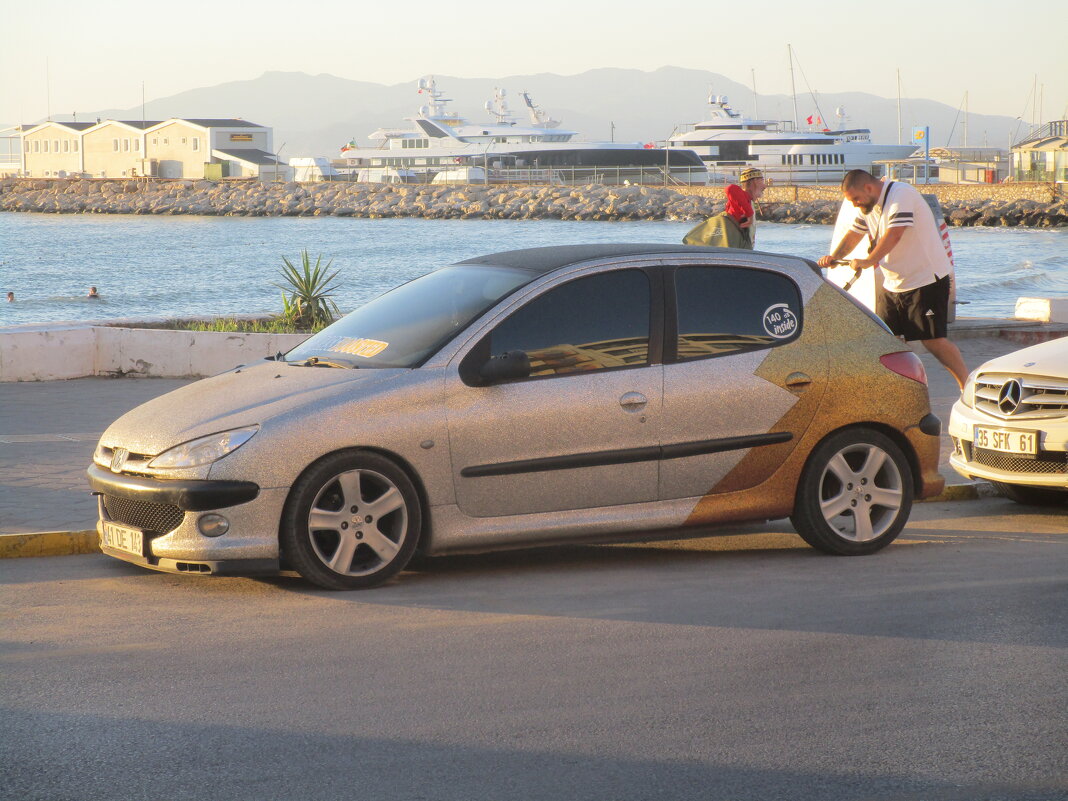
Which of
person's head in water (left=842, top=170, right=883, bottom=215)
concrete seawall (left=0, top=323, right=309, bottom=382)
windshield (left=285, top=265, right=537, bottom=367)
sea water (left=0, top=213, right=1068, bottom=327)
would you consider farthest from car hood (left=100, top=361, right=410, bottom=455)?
sea water (left=0, top=213, right=1068, bottom=327)

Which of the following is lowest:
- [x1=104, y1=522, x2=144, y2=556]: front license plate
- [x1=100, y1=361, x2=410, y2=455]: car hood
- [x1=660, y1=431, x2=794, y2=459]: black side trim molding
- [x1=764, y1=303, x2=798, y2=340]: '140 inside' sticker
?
[x1=104, y1=522, x2=144, y2=556]: front license plate

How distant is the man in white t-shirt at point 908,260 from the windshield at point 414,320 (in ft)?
11.9

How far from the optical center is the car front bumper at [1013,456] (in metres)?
7.67

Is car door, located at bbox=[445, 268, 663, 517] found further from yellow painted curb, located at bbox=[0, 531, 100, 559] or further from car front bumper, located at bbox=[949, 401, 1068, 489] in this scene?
car front bumper, located at bbox=[949, 401, 1068, 489]

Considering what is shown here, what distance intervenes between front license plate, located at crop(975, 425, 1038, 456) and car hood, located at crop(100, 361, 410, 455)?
11.9 feet

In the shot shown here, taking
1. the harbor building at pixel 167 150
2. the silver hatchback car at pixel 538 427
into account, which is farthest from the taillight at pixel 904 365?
the harbor building at pixel 167 150

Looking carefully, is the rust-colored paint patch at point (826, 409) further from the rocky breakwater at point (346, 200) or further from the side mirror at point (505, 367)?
the rocky breakwater at point (346, 200)

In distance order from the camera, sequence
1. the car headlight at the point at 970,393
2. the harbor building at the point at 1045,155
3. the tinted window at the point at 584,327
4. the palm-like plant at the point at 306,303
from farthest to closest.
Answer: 1. the harbor building at the point at 1045,155
2. the palm-like plant at the point at 306,303
3. the car headlight at the point at 970,393
4. the tinted window at the point at 584,327

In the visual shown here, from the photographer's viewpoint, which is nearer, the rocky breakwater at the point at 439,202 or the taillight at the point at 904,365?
the taillight at the point at 904,365

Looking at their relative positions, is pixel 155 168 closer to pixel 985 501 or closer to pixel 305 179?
pixel 305 179

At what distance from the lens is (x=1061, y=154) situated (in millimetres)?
97188

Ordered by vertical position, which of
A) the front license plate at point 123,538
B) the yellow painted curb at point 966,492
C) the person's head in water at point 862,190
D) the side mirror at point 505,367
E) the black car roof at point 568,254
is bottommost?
the yellow painted curb at point 966,492

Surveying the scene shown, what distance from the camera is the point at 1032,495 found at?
337 inches

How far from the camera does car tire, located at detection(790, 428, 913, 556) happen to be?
7.04 metres
